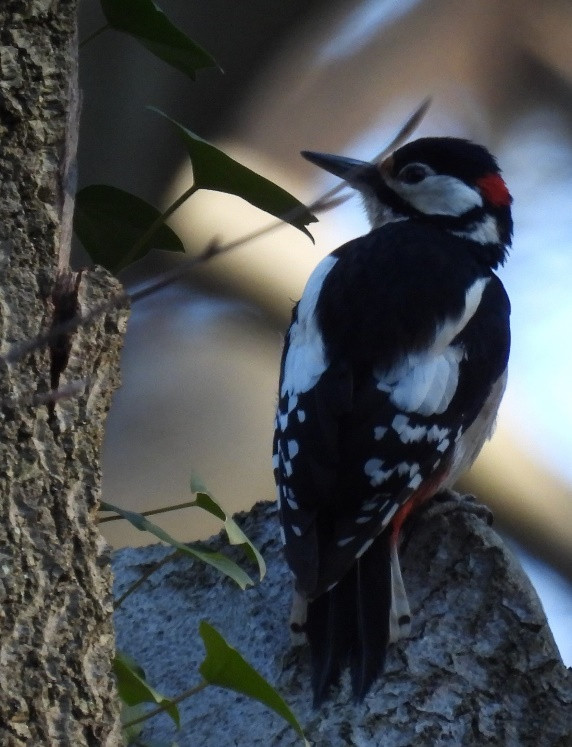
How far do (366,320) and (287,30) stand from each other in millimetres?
1674

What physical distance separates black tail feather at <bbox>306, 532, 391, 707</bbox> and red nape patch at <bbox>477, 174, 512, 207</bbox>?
1.13 meters

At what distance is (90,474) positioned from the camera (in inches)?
47.3

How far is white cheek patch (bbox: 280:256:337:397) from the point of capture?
6.91 ft

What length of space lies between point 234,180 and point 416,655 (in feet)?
2.66

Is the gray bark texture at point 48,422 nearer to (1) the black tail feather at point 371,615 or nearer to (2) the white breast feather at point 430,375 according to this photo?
(1) the black tail feather at point 371,615

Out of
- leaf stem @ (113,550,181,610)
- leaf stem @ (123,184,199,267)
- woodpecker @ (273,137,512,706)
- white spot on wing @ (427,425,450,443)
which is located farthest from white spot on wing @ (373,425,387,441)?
leaf stem @ (123,184,199,267)

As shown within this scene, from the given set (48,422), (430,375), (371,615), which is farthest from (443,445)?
(48,422)

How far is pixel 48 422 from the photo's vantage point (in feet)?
3.84

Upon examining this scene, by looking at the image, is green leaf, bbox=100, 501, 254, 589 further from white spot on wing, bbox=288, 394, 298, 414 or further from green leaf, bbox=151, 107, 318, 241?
white spot on wing, bbox=288, 394, 298, 414

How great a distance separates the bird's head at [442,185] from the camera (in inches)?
106

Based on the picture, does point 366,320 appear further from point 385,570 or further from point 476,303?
point 385,570

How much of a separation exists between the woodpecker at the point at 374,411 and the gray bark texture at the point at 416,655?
49 millimetres

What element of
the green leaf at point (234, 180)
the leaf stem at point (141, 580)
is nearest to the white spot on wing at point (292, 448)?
the leaf stem at point (141, 580)

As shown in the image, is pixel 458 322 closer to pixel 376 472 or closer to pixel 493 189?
pixel 376 472
